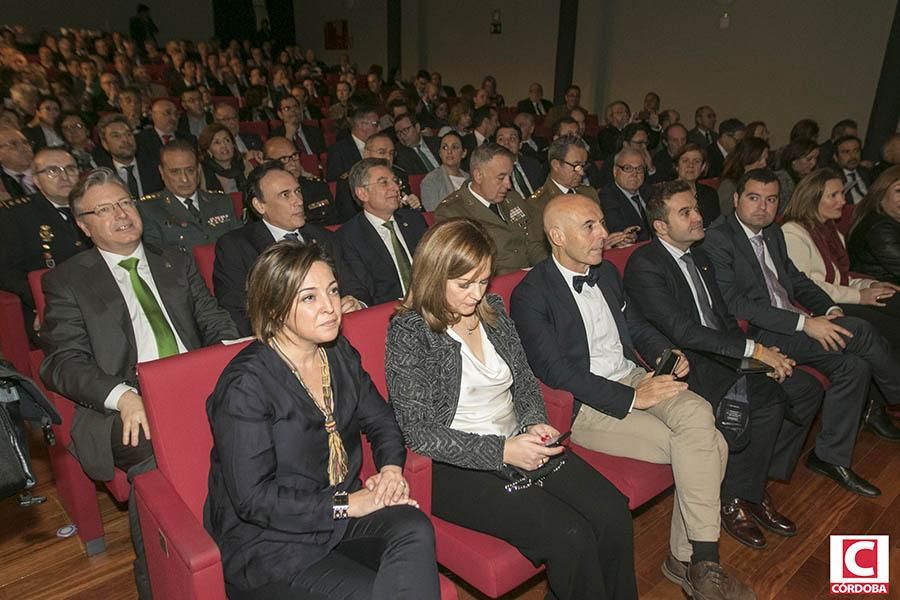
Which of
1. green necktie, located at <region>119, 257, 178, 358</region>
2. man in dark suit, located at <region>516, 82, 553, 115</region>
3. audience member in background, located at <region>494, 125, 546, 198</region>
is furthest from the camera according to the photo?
man in dark suit, located at <region>516, 82, 553, 115</region>

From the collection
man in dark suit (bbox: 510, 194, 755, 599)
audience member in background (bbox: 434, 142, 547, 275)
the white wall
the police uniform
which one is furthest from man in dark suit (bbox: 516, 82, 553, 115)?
the white wall

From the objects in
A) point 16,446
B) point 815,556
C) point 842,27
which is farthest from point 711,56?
point 16,446

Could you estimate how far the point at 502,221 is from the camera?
137 inches

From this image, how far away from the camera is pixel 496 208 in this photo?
139 inches

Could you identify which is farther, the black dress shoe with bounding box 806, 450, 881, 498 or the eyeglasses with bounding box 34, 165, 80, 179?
the eyeglasses with bounding box 34, 165, 80, 179

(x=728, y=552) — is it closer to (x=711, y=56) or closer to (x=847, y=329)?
(x=847, y=329)

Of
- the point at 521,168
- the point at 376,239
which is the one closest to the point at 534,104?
the point at 521,168

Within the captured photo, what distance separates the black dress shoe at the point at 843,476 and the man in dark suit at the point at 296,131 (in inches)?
197

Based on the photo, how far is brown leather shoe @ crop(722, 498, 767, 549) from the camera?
2.46 m

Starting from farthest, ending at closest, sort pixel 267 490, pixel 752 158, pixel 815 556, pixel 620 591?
pixel 752 158 → pixel 815 556 → pixel 620 591 → pixel 267 490

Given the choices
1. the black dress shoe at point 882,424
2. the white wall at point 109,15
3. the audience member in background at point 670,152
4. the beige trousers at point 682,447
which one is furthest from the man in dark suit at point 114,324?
the white wall at point 109,15

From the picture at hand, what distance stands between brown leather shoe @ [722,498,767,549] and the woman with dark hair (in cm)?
147

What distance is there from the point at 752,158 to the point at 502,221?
2108 millimetres

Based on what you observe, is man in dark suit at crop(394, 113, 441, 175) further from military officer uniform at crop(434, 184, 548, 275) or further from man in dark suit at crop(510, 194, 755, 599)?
man in dark suit at crop(510, 194, 755, 599)
